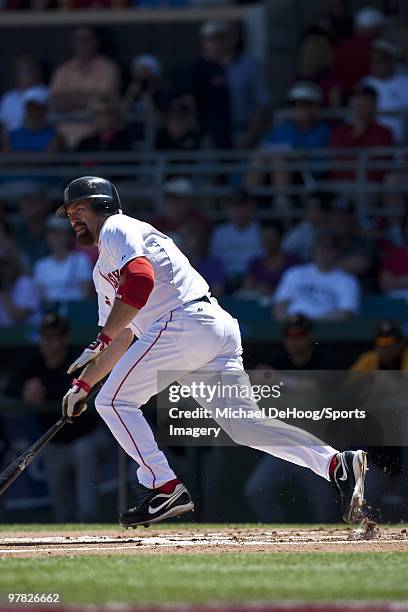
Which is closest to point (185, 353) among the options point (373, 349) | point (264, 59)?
point (373, 349)

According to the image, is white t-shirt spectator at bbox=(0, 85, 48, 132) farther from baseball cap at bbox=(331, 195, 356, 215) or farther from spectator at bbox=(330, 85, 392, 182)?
baseball cap at bbox=(331, 195, 356, 215)

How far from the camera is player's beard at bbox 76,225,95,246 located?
272 inches

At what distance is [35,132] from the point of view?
12.9 m

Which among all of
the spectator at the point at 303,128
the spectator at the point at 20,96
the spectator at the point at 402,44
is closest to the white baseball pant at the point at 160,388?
the spectator at the point at 303,128

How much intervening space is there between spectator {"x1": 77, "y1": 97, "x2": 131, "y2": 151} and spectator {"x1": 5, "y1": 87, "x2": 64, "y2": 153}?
37 centimetres

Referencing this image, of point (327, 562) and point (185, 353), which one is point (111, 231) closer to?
point (185, 353)

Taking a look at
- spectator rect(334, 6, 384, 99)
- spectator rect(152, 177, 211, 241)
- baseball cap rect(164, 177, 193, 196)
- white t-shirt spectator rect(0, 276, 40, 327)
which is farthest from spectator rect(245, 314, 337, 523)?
spectator rect(334, 6, 384, 99)

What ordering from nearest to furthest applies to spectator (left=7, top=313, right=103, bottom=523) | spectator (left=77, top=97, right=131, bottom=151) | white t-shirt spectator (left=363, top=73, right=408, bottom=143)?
spectator (left=7, top=313, right=103, bottom=523) → white t-shirt spectator (left=363, top=73, right=408, bottom=143) → spectator (left=77, top=97, right=131, bottom=151)

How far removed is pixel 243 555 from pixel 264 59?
8.26 meters

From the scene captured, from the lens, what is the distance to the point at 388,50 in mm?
12078

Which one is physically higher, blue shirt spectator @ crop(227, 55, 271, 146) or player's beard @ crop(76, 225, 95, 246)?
blue shirt spectator @ crop(227, 55, 271, 146)

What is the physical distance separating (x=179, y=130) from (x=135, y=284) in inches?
241

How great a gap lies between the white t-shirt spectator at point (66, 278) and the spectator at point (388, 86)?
9.95 ft

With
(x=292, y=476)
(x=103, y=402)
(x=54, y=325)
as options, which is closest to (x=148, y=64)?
(x=54, y=325)
